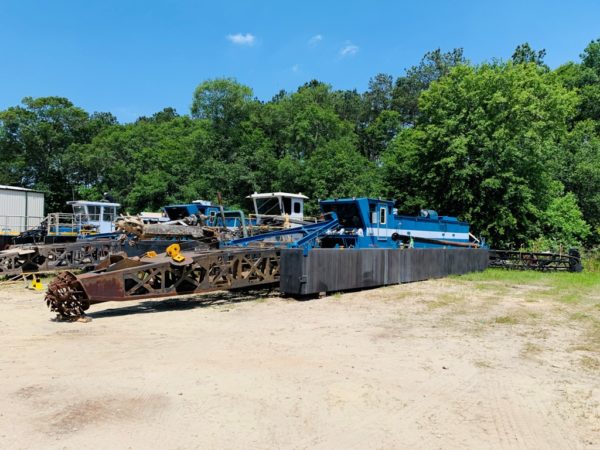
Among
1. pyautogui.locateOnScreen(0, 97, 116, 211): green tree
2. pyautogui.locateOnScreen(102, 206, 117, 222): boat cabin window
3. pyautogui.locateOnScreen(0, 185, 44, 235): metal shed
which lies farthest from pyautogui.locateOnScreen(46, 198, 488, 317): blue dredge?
pyautogui.locateOnScreen(0, 97, 116, 211): green tree

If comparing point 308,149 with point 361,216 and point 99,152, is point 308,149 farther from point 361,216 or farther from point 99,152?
point 361,216

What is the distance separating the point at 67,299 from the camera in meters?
10.3

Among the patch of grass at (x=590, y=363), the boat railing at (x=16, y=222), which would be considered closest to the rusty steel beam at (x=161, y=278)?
the patch of grass at (x=590, y=363)

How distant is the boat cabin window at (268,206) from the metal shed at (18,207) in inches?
711

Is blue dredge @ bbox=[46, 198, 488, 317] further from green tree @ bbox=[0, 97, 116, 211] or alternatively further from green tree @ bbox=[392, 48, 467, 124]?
green tree @ bbox=[0, 97, 116, 211]

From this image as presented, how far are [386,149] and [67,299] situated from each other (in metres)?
42.6

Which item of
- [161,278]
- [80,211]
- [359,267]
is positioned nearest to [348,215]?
[359,267]

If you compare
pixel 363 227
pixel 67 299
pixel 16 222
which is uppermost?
pixel 363 227

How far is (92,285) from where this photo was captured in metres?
10.4

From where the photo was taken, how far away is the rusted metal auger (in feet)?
33.8

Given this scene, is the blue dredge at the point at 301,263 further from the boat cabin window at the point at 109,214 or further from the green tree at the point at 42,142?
the green tree at the point at 42,142

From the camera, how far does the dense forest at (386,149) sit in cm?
3125

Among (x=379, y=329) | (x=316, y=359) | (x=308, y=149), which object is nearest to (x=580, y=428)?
(x=316, y=359)

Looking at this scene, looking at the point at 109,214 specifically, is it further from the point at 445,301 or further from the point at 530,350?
the point at 530,350
